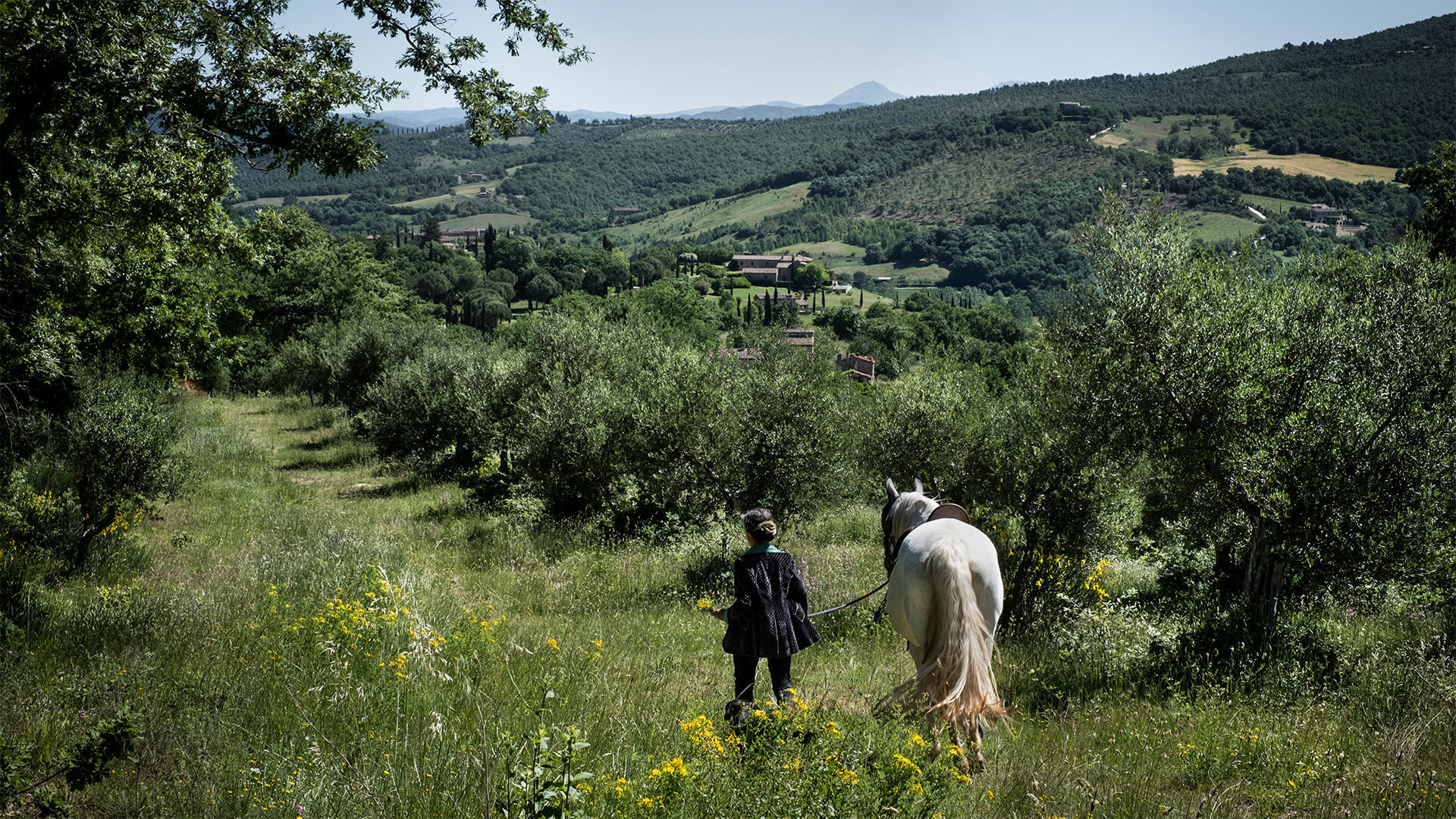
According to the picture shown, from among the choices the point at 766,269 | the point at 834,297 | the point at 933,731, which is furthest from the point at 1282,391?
the point at 766,269

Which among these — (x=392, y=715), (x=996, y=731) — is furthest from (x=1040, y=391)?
(x=392, y=715)

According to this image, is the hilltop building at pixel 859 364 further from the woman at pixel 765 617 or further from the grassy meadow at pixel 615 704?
the woman at pixel 765 617

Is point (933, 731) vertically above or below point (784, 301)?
above

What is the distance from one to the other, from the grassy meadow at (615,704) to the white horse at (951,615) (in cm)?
32

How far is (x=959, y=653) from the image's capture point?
551 cm

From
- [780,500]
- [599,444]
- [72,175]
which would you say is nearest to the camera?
[72,175]

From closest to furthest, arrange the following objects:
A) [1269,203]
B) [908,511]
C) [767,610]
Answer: [767,610] → [908,511] → [1269,203]

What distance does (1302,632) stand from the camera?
815cm

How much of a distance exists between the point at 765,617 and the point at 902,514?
1.60 metres

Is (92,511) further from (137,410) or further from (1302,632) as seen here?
(1302,632)

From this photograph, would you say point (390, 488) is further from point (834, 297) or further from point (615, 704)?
point (834, 297)

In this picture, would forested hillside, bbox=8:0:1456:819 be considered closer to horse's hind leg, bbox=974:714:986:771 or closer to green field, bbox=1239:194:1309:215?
horse's hind leg, bbox=974:714:986:771

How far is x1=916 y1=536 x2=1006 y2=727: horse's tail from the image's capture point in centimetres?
550

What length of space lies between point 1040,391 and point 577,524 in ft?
28.9
